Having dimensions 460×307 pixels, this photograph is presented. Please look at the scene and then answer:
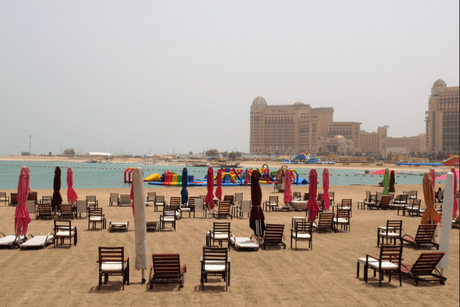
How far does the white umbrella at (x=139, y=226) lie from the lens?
289 inches

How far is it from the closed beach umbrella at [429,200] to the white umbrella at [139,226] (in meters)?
7.55

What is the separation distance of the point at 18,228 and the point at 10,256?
1.03 metres

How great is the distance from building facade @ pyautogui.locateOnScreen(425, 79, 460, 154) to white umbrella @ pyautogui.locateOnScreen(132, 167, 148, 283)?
599 feet

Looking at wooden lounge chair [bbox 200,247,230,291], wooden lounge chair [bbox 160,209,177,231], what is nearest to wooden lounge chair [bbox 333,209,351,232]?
wooden lounge chair [bbox 160,209,177,231]

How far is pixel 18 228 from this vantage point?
973 cm

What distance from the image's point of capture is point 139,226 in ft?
24.5

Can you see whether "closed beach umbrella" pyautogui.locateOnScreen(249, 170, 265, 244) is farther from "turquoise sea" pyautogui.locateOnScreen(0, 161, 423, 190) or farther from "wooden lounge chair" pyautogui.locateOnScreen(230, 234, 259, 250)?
"turquoise sea" pyautogui.locateOnScreen(0, 161, 423, 190)

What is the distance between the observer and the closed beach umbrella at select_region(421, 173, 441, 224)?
33.2 ft

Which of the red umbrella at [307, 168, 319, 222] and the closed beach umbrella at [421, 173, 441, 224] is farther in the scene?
the red umbrella at [307, 168, 319, 222]

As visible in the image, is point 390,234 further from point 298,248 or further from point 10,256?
point 10,256

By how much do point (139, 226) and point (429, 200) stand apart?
803 centimetres

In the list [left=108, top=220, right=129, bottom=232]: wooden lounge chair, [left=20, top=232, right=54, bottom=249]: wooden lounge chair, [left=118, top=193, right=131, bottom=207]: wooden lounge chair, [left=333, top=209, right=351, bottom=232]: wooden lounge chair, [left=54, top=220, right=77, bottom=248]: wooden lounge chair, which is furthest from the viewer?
[left=118, top=193, right=131, bottom=207]: wooden lounge chair

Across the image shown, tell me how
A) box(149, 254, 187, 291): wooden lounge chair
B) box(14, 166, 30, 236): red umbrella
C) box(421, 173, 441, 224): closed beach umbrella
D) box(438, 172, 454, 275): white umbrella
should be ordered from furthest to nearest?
box(421, 173, 441, 224): closed beach umbrella
box(14, 166, 30, 236): red umbrella
box(438, 172, 454, 275): white umbrella
box(149, 254, 187, 291): wooden lounge chair

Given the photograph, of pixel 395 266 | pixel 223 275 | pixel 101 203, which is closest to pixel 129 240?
pixel 223 275
